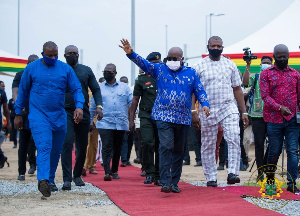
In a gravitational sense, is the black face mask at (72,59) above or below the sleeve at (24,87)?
above

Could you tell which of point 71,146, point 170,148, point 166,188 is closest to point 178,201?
point 166,188

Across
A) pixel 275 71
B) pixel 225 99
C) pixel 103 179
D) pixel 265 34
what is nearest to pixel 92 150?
pixel 103 179

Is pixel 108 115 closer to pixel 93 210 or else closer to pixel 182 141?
pixel 182 141

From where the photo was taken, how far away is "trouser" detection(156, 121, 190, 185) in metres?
8.35

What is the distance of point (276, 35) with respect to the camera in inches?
669

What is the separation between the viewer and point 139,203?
301 inches

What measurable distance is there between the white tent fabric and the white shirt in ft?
22.9

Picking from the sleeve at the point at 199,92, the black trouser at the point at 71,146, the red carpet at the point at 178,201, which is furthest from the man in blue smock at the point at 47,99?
the sleeve at the point at 199,92

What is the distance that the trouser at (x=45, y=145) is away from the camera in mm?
7965

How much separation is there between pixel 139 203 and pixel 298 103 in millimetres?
2799

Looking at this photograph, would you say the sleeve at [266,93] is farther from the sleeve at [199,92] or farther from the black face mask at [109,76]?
the black face mask at [109,76]

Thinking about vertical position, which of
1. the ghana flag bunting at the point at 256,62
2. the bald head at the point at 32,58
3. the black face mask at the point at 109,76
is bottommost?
the black face mask at the point at 109,76

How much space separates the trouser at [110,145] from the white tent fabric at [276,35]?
20.1ft

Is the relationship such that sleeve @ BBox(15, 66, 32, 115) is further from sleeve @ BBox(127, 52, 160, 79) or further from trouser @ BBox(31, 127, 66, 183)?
sleeve @ BBox(127, 52, 160, 79)
